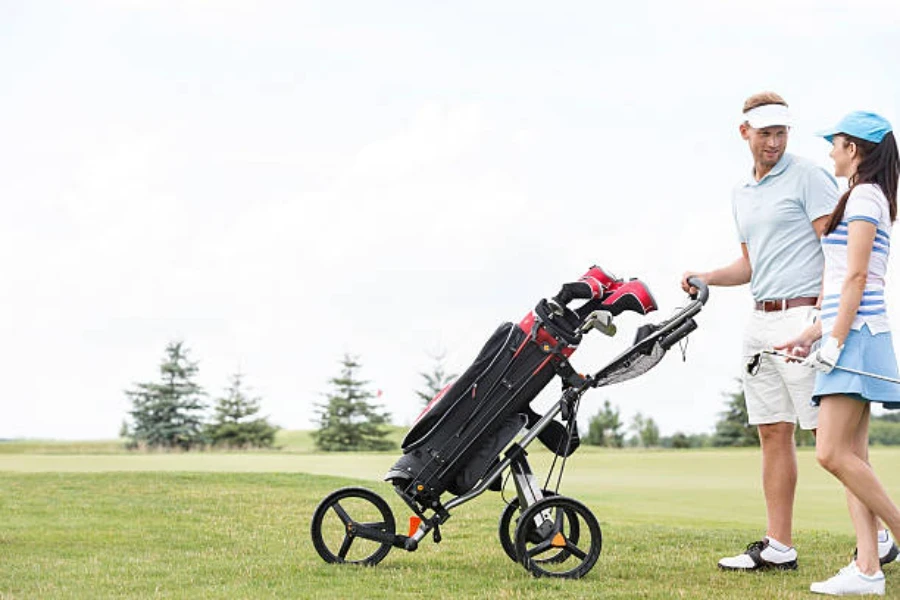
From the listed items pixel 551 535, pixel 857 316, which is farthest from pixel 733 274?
pixel 551 535

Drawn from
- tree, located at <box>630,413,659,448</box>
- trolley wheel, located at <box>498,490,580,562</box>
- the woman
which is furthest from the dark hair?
tree, located at <box>630,413,659,448</box>

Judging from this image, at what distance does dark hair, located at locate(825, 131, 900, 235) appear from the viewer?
4711 millimetres

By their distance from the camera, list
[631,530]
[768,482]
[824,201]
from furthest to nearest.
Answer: [631,530], [768,482], [824,201]

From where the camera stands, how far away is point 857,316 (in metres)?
4.67

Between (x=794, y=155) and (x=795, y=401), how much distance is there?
1.17 meters

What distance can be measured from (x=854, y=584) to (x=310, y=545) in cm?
315

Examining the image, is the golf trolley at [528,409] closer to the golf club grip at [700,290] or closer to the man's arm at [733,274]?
the golf club grip at [700,290]

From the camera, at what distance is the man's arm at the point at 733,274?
226 inches

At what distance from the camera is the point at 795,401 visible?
211 inches

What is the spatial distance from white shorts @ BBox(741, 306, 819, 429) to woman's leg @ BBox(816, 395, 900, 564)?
489 mm

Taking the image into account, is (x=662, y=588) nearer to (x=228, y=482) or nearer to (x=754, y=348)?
(x=754, y=348)

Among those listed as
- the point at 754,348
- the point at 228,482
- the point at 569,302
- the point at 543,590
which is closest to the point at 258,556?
the point at 543,590

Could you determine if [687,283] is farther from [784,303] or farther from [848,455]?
[848,455]

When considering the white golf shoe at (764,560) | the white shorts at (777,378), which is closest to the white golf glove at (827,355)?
the white shorts at (777,378)
